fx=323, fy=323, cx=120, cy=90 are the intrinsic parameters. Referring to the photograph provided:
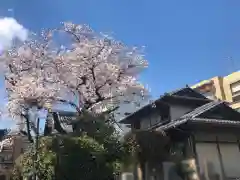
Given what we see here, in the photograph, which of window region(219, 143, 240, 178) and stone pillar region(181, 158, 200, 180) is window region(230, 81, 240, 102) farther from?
stone pillar region(181, 158, 200, 180)

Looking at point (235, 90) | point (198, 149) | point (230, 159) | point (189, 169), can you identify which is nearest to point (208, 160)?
point (198, 149)

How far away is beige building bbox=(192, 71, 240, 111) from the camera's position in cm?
4309

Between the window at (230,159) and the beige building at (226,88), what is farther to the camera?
the beige building at (226,88)

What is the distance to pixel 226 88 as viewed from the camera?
4434 cm

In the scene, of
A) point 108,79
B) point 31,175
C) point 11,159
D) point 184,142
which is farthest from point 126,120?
point 11,159

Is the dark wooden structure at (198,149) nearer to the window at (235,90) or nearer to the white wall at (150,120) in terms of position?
the white wall at (150,120)

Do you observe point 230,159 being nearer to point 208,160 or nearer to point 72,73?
point 208,160

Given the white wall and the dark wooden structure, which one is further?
the white wall

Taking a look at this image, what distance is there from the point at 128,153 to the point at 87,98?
5.01 meters

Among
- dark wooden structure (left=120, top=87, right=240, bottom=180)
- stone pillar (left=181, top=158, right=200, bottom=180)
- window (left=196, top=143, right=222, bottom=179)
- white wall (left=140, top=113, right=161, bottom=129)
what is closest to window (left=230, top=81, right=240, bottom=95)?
dark wooden structure (left=120, top=87, right=240, bottom=180)

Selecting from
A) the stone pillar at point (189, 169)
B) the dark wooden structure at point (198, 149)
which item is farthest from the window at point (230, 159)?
the stone pillar at point (189, 169)

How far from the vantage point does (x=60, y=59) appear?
898 inches

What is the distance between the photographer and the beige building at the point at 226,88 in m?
43.1

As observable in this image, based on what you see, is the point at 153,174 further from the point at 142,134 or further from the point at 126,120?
the point at 126,120
